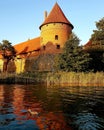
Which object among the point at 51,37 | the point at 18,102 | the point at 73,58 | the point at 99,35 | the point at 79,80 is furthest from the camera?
the point at 51,37

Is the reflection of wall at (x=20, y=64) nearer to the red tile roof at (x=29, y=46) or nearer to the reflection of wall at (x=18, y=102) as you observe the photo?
the red tile roof at (x=29, y=46)

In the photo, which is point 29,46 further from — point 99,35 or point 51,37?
point 99,35

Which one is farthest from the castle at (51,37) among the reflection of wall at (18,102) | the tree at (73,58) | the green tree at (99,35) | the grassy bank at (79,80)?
the reflection of wall at (18,102)

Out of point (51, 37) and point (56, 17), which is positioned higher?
point (56, 17)

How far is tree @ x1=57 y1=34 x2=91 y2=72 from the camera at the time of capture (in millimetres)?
32312

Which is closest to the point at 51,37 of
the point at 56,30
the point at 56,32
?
the point at 56,32

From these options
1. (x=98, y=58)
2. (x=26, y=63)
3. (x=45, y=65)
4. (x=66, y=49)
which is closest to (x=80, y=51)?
(x=66, y=49)

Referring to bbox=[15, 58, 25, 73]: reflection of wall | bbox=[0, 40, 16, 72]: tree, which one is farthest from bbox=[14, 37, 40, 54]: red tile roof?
bbox=[0, 40, 16, 72]: tree

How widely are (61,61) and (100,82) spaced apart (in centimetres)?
679

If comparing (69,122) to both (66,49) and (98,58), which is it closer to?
(66,49)

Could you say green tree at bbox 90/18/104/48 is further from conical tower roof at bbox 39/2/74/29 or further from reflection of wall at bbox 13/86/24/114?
reflection of wall at bbox 13/86/24/114

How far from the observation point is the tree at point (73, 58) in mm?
32312

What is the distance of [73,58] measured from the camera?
32.5 m

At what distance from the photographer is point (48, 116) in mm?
9992
